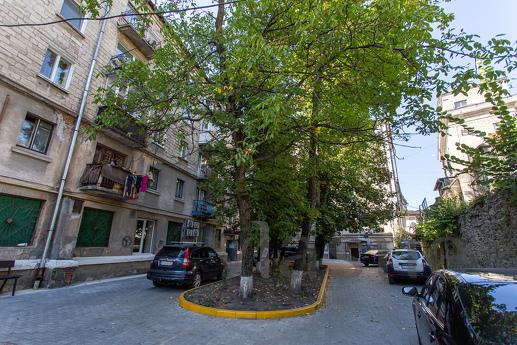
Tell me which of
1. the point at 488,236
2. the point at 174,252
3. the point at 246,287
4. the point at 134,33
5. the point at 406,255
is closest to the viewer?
the point at 246,287

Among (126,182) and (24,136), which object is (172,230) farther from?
(24,136)

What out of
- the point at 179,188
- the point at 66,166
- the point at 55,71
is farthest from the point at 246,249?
the point at 179,188

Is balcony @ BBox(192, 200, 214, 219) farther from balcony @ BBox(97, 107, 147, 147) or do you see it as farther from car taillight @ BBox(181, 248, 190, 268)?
car taillight @ BBox(181, 248, 190, 268)

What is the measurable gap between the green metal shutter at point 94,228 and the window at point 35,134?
10.1ft

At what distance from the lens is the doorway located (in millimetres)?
15213

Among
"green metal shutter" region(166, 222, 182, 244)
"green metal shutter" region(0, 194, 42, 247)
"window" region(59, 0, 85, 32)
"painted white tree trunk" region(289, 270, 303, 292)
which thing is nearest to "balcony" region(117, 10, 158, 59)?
"window" region(59, 0, 85, 32)

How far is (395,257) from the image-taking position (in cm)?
1305

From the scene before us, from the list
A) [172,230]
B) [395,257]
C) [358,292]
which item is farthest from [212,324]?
[172,230]

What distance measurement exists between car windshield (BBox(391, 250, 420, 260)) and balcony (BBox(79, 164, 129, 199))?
12751 millimetres

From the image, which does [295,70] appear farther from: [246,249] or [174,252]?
[174,252]

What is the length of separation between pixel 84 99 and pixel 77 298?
7.52m

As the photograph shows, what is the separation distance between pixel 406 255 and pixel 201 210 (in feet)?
43.0

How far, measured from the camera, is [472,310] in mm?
2916

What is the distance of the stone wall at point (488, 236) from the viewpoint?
312 inches
